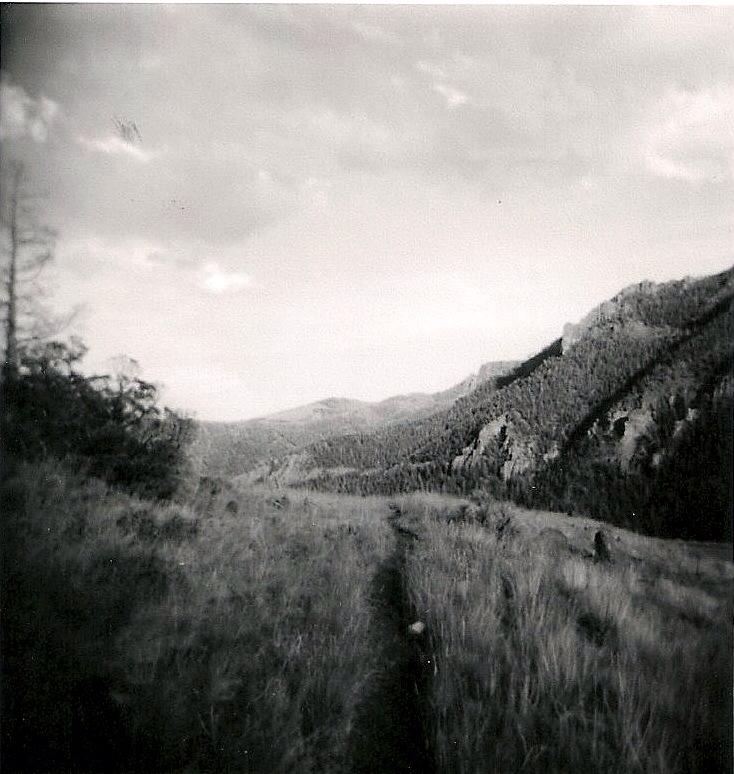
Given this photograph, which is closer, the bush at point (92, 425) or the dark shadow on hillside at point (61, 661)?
the dark shadow on hillside at point (61, 661)

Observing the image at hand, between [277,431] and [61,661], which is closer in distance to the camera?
[61,661]

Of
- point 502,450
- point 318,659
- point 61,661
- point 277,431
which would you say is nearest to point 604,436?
point 502,450

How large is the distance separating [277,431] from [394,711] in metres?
22.8

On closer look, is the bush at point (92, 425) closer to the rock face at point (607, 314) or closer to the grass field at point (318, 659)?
the grass field at point (318, 659)

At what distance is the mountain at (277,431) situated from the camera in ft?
24.2

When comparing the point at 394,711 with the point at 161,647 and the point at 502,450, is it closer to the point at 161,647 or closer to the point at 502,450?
the point at 161,647

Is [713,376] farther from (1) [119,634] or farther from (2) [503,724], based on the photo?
(1) [119,634]

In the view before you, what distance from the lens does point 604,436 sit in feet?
58.6

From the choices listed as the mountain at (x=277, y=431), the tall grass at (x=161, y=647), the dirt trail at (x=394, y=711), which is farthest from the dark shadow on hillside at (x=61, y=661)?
the mountain at (x=277, y=431)

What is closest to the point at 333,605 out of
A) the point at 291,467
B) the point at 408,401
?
the point at 291,467

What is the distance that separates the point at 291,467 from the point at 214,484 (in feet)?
58.2

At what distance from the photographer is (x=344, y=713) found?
7.00ft

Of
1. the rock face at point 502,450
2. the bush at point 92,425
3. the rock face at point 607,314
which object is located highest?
the rock face at point 607,314

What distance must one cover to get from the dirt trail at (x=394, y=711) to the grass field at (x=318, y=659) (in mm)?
12
